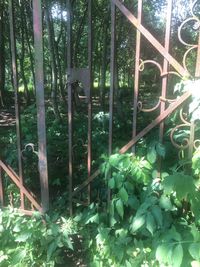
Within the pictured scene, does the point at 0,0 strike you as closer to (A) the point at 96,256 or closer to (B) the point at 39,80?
(B) the point at 39,80

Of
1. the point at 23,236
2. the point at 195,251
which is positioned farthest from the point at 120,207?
the point at 23,236

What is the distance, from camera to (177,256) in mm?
1794

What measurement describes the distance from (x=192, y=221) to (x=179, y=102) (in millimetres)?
867

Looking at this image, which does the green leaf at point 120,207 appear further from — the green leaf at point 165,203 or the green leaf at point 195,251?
the green leaf at point 195,251

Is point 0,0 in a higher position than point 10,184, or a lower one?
higher

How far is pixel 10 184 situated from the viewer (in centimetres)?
347

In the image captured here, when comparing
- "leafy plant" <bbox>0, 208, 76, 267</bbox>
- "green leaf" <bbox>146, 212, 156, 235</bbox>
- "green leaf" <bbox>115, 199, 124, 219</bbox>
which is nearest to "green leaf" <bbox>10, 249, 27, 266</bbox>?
"leafy plant" <bbox>0, 208, 76, 267</bbox>

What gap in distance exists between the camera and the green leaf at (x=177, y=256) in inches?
69.9

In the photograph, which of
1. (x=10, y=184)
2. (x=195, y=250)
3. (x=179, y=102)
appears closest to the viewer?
(x=195, y=250)

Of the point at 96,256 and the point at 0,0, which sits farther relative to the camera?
the point at 0,0

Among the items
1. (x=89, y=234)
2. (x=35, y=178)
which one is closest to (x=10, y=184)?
(x=35, y=178)

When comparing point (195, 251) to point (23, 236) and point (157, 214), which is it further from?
point (23, 236)

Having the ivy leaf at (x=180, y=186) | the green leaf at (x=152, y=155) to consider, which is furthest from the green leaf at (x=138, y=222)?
the green leaf at (x=152, y=155)

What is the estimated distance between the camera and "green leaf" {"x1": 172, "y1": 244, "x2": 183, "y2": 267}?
1.78 m
